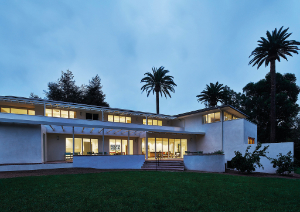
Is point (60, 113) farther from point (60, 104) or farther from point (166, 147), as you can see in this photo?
point (166, 147)

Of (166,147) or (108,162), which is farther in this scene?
(166,147)

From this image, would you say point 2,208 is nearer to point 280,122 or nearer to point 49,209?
point 49,209

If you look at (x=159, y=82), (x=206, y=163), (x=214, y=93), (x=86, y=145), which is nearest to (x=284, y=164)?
(x=206, y=163)

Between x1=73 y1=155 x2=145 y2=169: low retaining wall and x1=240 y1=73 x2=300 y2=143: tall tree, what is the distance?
2635 cm

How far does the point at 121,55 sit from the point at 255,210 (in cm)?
11845

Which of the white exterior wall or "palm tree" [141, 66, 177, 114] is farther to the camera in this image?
"palm tree" [141, 66, 177, 114]

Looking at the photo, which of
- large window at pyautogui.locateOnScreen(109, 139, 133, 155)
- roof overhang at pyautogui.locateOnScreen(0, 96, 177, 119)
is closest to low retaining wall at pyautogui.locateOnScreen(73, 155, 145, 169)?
large window at pyautogui.locateOnScreen(109, 139, 133, 155)

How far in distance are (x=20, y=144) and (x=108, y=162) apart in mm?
6441

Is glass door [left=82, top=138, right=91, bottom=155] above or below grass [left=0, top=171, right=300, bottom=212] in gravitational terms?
below

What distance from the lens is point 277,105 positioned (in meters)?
32.3

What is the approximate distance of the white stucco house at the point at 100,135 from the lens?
47.4 feet

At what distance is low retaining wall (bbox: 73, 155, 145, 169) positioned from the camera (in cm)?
1525

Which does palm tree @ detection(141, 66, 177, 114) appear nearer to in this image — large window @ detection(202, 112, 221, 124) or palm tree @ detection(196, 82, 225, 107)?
palm tree @ detection(196, 82, 225, 107)

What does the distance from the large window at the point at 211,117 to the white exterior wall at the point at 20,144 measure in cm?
1823
